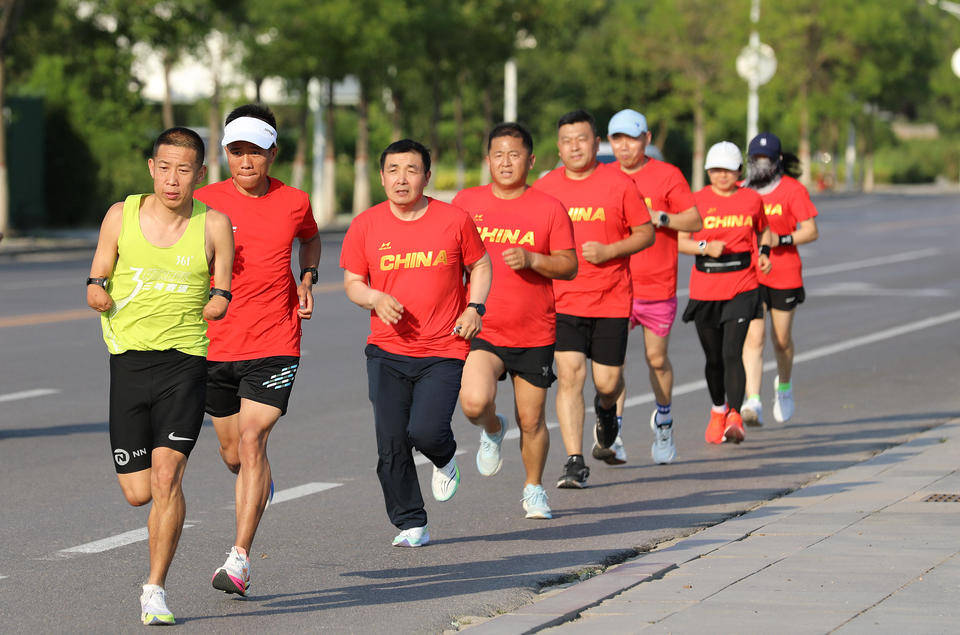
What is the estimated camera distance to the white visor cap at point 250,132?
21.1 feet

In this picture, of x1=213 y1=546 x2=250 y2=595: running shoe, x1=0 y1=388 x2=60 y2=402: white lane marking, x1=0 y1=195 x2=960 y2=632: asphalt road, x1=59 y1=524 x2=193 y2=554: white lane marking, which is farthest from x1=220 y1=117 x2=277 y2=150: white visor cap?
x1=0 y1=388 x2=60 y2=402: white lane marking

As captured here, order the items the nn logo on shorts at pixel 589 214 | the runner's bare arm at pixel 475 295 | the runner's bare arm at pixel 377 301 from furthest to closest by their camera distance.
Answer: the nn logo on shorts at pixel 589 214, the runner's bare arm at pixel 475 295, the runner's bare arm at pixel 377 301

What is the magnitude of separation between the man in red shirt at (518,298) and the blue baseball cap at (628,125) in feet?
5.58

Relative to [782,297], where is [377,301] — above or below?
above

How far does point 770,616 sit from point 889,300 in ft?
55.2

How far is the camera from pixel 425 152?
6922 mm

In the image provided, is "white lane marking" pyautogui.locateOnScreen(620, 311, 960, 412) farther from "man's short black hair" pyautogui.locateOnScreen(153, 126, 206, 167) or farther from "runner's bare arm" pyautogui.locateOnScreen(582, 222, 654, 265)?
"man's short black hair" pyautogui.locateOnScreen(153, 126, 206, 167)

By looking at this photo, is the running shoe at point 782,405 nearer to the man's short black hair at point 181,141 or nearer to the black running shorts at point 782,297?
the black running shorts at point 782,297

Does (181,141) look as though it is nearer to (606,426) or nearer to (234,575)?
(234,575)

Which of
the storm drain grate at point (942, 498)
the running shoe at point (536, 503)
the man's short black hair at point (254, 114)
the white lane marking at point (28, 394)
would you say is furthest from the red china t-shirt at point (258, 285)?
the white lane marking at point (28, 394)

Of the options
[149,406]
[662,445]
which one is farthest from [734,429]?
[149,406]

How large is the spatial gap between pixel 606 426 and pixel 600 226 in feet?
4.27

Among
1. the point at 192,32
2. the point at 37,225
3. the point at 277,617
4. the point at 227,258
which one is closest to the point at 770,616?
the point at 277,617

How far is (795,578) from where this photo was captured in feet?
20.4
